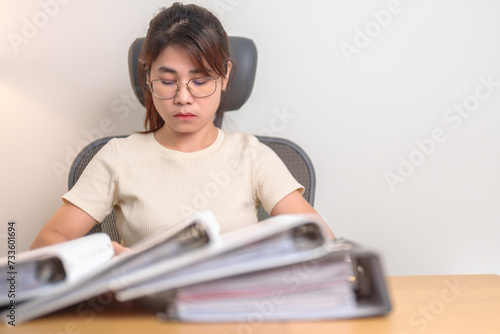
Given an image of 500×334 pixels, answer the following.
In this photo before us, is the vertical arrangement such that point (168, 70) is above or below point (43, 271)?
above

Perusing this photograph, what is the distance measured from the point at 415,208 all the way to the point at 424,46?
57 centimetres

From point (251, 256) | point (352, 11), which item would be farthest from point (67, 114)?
point (251, 256)

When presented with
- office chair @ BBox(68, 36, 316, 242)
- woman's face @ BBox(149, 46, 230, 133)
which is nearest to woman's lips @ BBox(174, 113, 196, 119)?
woman's face @ BBox(149, 46, 230, 133)

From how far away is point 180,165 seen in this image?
1224 mm

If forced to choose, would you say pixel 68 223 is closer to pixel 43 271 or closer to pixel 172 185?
pixel 172 185

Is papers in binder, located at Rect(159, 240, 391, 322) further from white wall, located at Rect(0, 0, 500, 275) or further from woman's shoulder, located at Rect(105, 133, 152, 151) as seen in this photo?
white wall, located at Rect(0, 0, 500, 275)

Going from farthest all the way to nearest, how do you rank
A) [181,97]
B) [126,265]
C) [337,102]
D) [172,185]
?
[337,102] → [172,185] → [181,97] → [126,265]

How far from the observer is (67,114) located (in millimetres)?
1755

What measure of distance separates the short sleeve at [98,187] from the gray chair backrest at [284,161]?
4.6 inches

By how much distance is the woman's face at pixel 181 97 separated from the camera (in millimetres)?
1101

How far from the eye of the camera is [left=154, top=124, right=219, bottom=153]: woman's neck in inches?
49.4

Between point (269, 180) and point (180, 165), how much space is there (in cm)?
22

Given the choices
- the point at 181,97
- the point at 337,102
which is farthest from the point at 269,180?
the point at 337,102

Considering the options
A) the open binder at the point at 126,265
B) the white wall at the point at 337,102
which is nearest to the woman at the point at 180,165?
the white wall at the point at 337,102
